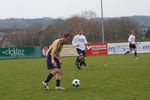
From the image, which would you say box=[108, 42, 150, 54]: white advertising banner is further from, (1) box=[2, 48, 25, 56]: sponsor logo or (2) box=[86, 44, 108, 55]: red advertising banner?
(1) box=[2, 48, 25, 56]: sponsor logo

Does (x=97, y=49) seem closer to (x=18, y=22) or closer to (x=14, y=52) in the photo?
(x=14, y=52)

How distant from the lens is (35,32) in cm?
6231

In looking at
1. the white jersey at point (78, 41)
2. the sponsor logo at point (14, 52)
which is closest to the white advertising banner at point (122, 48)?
the sponsor logo at point (14, 52)

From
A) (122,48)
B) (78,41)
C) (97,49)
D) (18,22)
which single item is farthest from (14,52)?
(18,22)

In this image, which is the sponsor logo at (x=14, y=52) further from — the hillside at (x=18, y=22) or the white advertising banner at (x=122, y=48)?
the hillside at (x=18, y=22)

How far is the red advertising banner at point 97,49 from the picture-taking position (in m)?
35.3

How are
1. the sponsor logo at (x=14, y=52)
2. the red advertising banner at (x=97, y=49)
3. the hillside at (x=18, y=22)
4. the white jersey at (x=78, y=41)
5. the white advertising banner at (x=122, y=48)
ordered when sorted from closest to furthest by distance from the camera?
1. the white jersey at (x=78, y=41)
2. the sponsor logo at (x=14, y=52)
3. the white advertising banner at (x=122, y=48)
4. the red advertising banner at (x=97, y=49)
5. the hillside at (x=18, y=22)

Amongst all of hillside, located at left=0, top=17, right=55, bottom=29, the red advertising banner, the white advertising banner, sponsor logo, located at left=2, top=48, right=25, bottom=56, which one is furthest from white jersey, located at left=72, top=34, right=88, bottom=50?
hillside, located at left=0, top=17, right=55, bottom=29

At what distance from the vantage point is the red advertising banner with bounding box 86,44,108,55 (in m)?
35.3

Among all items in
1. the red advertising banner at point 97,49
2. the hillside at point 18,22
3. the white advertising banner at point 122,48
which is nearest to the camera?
the white advertising banner at point 122,48

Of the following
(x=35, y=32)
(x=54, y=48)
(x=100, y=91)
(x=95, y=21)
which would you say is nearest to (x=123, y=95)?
(x=100, y=91)

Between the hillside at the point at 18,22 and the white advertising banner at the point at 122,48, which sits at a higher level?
the hillside at the point at 18,22

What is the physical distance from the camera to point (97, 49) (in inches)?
1399

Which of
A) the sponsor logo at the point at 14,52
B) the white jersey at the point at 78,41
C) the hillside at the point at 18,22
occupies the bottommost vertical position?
the sponsor logo at the point at 14,52
